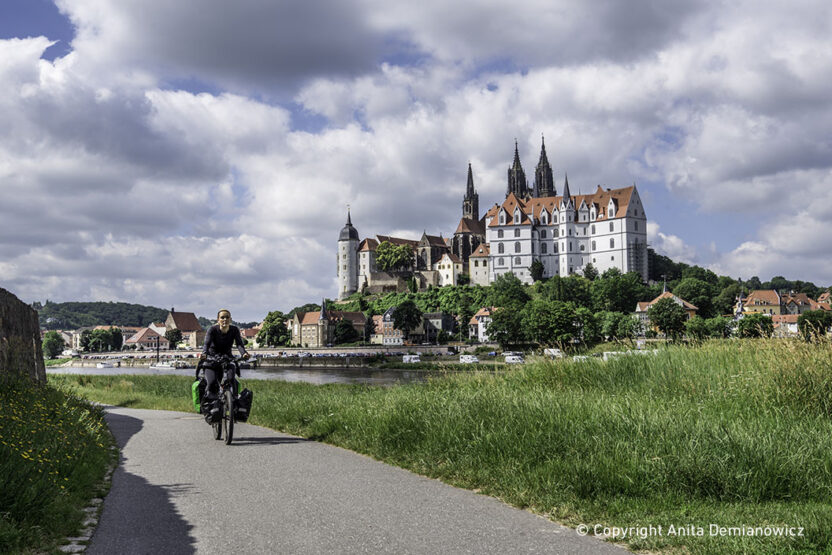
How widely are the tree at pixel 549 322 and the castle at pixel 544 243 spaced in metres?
41.9

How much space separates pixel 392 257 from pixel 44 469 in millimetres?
154314

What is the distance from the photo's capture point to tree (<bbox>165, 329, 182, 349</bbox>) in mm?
181000

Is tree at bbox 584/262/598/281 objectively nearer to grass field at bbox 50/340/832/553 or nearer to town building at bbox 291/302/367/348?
town building at bbox 291/302/367/348

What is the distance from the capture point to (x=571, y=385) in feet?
41.3

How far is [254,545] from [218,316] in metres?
6.09

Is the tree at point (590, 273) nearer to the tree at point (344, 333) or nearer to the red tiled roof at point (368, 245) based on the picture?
the tree at point (344, 333)

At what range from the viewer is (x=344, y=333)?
137000 millimetres

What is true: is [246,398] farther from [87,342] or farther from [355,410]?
[87,342]

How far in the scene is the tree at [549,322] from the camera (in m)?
90.3

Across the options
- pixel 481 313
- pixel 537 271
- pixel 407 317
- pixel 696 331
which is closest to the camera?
pixel 696 331

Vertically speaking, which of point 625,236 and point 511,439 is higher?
point 625,236

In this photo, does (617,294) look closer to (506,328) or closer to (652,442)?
(506,328)

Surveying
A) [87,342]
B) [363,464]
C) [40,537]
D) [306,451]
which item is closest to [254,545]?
[40,537]

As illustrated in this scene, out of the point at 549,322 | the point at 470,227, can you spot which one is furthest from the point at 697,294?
the point at 470,227
